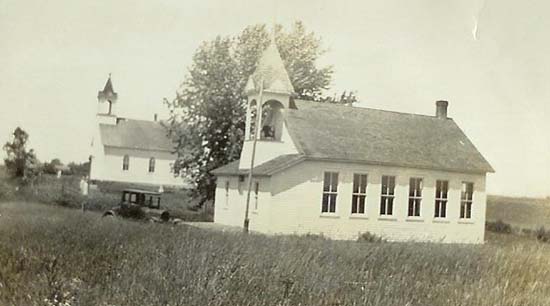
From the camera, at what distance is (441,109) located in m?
1.70

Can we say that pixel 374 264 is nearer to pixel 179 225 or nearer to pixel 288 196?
pixel 288 196

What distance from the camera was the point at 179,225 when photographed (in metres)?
1.50

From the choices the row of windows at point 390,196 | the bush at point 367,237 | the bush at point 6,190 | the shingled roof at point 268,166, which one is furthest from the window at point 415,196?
the bush at point 6,190

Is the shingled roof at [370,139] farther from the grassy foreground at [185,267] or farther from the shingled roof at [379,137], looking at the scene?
the grassy foreground at [185,267]

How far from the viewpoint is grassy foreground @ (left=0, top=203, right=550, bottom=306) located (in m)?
1.42

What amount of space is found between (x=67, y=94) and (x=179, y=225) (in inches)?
17.2

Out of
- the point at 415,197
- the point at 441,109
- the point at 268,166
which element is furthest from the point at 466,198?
the point at 268,166

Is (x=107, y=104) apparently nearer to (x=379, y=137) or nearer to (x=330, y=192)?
(x=330, y=192)

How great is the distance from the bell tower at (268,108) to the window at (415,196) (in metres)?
0.35

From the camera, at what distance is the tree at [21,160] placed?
4.90 feet

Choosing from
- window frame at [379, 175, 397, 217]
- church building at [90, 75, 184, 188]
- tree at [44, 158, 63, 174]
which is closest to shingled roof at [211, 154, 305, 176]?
church building at [90, 75, 184, 188]

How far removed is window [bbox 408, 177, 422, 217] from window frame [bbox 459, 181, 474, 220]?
0.13m

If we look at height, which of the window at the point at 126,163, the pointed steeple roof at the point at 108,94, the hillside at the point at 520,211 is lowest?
the hillside at the point at 520,211

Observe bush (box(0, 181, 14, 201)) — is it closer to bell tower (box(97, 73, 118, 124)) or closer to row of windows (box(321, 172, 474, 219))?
bell tower (box(97, 73, 118, 124))
